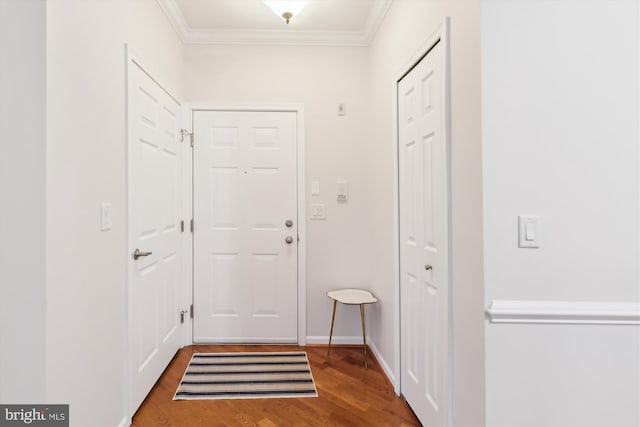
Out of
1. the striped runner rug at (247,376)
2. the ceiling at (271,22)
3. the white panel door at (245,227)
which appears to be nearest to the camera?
the striped runner rug at (247,376)

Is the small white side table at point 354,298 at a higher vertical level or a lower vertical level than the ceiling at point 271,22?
lower

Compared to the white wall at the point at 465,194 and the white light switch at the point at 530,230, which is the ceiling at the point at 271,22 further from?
the white light switch at the point at 530,230

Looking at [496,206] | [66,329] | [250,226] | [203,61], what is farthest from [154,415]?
[203,61]

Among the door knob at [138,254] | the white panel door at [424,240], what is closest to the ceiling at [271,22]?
the white panel door at [424,240]

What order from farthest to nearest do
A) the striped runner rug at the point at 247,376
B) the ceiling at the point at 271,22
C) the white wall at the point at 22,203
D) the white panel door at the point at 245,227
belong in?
the white panel door at the point at 245,227, the ceiling at the point at 271,22, the striped runner rug at the point at 247,376, the white wall at the point at 22,203

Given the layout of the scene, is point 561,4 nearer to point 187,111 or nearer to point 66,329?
point 66,329

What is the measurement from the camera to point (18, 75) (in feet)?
3.69

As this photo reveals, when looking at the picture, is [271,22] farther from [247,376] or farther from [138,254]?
[247,376]

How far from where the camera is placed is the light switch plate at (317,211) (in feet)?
9.51

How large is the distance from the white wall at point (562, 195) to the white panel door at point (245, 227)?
6.27 feet

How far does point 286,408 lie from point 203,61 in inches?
109

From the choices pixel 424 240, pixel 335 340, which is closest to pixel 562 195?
pixel 424 240

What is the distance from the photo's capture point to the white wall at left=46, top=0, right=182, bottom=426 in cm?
120

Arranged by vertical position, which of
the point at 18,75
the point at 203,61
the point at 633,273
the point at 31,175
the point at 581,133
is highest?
the point at 203,61
